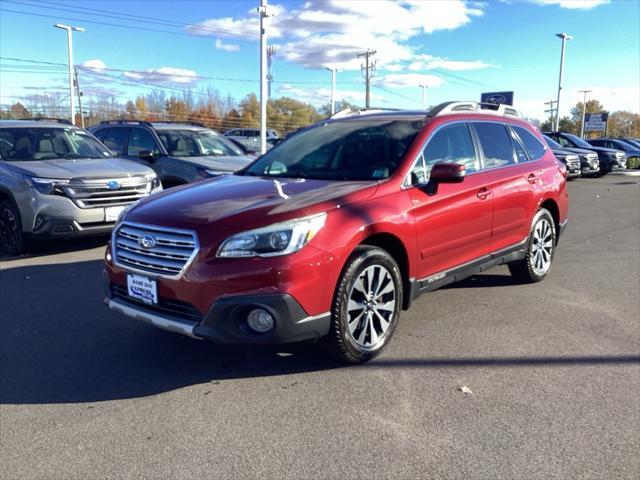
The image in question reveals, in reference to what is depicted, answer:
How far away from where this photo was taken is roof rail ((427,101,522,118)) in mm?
4918

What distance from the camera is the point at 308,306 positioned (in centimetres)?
343

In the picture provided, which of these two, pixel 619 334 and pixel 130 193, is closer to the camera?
pixel 619 334

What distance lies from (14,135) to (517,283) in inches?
282

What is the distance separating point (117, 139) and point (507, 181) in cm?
807

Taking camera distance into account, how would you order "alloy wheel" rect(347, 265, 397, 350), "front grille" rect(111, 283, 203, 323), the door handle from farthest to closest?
1. the door handle
2. "alloy wheel" rect(347, 265, 397, 350)
3. "front grille" rect(111, 283, 203, 323)

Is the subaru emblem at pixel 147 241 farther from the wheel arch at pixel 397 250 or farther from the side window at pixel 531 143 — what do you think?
the side window at pixel 531 143

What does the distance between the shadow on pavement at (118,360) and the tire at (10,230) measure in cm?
258

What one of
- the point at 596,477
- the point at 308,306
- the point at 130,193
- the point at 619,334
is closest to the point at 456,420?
the point at 596,477

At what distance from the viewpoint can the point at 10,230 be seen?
7477 millimetres

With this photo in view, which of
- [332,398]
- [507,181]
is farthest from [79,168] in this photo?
[332,398]

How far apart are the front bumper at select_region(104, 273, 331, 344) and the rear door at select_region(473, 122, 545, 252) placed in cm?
247

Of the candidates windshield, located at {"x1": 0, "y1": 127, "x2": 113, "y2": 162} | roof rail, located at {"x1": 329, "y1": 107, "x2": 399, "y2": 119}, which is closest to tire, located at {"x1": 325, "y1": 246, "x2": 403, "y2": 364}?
roof rail, located at {"x1": 329, "y1": 107, "x2": 399, "y2": 119}

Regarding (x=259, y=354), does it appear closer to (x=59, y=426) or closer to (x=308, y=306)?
(x=308, y=306)

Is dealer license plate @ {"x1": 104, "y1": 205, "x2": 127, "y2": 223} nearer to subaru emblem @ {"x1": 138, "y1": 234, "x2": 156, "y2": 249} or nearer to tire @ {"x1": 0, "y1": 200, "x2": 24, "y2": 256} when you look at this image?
tire @ {"x1": 0, "y1": 200, "x2": 24, "y2": 256}
